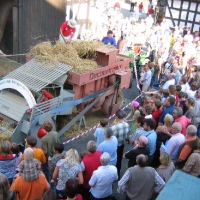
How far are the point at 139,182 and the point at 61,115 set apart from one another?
4126 millimetres

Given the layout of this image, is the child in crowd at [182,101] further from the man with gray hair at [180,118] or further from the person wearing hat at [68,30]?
the person wearing hat at [68,30]

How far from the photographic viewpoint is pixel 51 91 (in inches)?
339

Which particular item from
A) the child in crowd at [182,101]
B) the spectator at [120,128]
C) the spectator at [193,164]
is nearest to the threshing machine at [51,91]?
the spectator at [120,128]

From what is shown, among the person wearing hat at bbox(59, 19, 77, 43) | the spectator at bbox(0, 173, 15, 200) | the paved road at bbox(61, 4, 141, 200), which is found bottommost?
the paved road at bbox(61, 4, 141, 200)

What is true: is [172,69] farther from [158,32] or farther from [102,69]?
[158,32]

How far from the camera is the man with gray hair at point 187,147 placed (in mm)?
5766

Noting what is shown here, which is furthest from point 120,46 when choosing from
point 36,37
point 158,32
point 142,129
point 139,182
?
point 139,182

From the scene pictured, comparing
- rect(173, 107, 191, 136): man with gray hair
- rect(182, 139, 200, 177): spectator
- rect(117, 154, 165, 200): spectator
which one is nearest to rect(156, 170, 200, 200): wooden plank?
rect(117, 154, 165, 200): spectator

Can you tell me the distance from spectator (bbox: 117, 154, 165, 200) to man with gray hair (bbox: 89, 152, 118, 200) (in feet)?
0.66

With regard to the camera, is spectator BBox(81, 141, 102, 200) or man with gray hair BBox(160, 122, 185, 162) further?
man with gray hair BBox(160, 122, 185, 162)

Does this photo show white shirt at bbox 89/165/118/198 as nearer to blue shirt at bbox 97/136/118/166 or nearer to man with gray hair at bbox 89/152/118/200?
man with gray hair at bbox 89/152/118/200

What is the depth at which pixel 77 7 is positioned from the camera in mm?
16422

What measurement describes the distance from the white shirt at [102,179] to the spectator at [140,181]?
0.64 feet

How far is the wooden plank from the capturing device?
2451 millimetres
